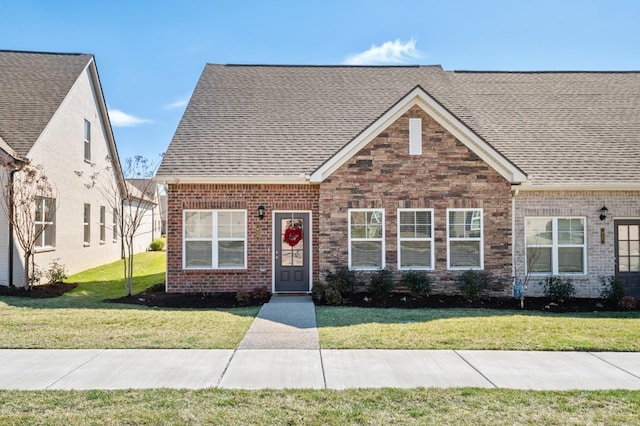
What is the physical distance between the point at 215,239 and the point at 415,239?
219 inches

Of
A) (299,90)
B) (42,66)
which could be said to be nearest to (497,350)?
(299,90)

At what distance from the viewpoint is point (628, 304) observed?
12.1 metres

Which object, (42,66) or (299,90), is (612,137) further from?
(42,66)

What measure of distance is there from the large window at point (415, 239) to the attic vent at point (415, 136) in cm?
165

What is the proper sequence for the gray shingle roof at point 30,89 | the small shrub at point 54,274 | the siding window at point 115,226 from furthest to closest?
the siding window at point 115,226
the small shrub at point 54,274
the gray shingle roof at point 30,89

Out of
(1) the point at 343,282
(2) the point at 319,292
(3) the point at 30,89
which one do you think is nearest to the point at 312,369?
(2) the point at 319,292

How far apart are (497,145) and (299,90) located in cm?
730

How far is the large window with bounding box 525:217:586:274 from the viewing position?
13609 mm

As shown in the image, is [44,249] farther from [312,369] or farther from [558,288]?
[558,288]

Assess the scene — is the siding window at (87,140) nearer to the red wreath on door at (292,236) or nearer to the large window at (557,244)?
the red wreath on door at (292,236)

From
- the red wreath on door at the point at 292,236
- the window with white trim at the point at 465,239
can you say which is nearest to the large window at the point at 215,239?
the red wreath on door at the point at 292,236

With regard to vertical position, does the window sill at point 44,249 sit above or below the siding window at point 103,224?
below

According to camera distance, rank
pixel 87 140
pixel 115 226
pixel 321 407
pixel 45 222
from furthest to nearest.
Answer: pixel 115 226 → pixel 87 140 → pixel 45 222 → pixel 321 407

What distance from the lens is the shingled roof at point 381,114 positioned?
14.1m
